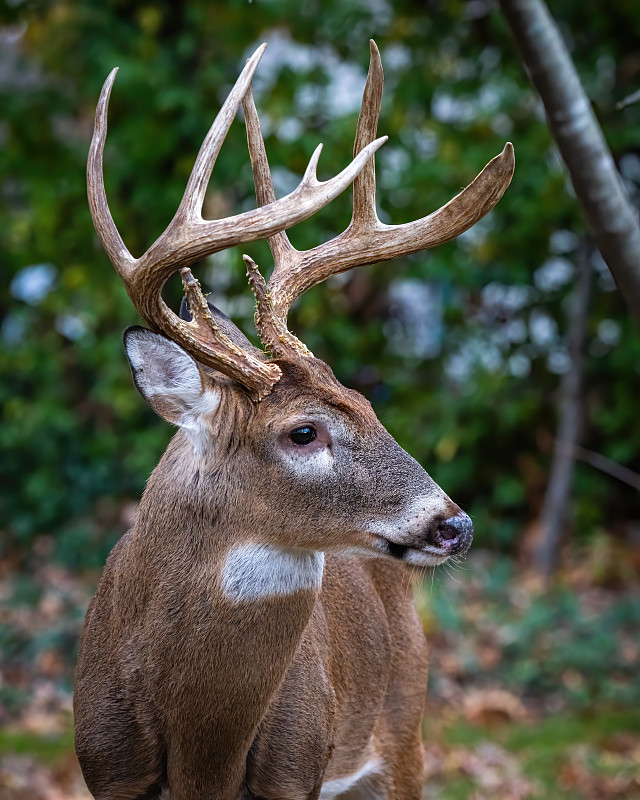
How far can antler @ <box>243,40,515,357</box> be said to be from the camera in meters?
2.88

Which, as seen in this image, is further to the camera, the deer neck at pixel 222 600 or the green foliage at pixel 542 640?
the green foliage at pixel 542 640

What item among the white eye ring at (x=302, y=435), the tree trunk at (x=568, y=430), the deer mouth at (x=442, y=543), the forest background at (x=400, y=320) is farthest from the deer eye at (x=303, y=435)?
the tree trunk at (x=568, y=430)

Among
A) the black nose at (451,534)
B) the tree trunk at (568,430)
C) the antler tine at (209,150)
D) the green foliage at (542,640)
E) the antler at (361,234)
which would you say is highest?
the antler tine at (209,150)

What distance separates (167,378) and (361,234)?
74 centimetres

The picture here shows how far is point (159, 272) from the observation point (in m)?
2.72

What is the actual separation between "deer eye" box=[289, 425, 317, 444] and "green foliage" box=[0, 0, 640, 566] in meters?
4.37

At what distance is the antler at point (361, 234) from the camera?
2883 millimetres

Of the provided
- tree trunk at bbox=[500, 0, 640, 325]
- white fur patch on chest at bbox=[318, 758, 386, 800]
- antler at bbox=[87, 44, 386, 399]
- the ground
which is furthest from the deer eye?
the ground

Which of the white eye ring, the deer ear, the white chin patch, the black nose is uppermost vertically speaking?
the deer ear

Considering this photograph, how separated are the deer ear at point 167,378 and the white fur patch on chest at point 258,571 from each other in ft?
1.26

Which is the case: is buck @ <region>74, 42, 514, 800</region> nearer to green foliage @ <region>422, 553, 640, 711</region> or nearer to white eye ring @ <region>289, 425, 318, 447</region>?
white eye ring @ <region>289, 425, 318, 447</region>

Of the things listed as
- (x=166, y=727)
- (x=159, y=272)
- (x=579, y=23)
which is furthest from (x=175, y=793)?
(x=579, y=23)

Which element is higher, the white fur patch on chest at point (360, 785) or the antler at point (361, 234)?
the antler at point (361, 234)

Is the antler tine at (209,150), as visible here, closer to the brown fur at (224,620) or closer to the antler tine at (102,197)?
the antler tine at (102,197)
